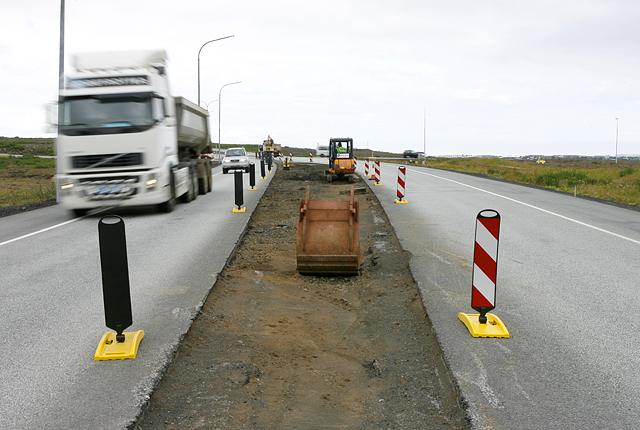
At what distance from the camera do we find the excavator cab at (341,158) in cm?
2898

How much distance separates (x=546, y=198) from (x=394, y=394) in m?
17.0

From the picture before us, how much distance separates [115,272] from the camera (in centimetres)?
462

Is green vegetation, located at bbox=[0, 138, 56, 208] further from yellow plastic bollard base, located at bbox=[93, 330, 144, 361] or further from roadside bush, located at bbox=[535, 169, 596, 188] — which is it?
roadside bush, located at bbox=[535, 169, 596, 188]

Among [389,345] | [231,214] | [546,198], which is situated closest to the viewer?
[389,345]

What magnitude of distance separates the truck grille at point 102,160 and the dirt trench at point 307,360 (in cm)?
592

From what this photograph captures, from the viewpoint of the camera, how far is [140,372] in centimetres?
430

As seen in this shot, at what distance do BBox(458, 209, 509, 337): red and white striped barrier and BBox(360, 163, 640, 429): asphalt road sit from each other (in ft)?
0.57

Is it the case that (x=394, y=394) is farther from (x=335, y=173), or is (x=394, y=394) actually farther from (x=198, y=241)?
(x=335, y=173)

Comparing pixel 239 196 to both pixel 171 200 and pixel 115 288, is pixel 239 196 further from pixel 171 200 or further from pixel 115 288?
pixel 115 288

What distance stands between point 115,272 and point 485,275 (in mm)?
3470

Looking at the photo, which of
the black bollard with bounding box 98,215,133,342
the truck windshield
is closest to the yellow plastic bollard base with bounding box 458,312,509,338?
the black bollard with bounding box 98,215,133,342

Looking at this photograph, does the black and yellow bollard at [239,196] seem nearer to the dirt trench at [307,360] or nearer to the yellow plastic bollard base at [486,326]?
the dirt trench at [307,360]

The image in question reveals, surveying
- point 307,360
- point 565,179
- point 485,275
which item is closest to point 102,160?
point 307,360

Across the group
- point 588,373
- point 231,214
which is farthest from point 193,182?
point 588,373
